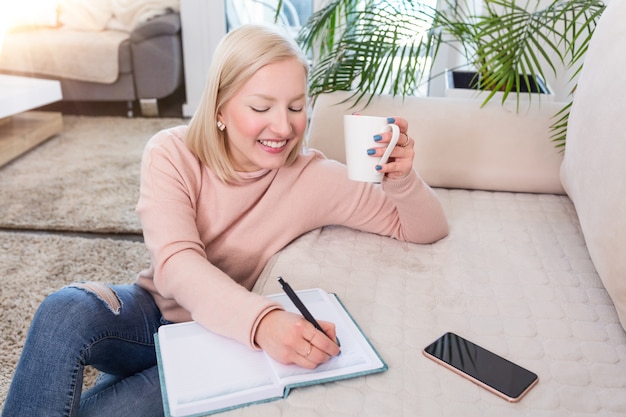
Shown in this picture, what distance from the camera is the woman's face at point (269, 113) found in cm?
94

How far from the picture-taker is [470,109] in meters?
1.38

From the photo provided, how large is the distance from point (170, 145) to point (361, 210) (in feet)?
1.29

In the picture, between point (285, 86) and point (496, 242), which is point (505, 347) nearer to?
point (496, 242)

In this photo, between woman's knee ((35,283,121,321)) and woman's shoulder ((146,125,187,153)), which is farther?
woman's shoulder ((146,125,187,153))

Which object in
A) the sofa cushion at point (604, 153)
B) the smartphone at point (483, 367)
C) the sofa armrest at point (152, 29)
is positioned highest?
the sofa armrest at point (152, 29)

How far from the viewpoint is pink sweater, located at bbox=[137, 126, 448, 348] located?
0.87 m

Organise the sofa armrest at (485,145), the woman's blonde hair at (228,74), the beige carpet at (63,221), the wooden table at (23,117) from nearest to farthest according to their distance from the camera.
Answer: the woman's blonde hair at (228,74)
the sofa armrest at (485,145)
the beige carpet at (63,221)
the wooden table at (23,117)

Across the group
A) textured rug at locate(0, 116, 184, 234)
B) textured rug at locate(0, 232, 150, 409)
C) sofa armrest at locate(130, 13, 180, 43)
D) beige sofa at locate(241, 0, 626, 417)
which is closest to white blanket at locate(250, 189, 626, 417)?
beige sofa at locate(241, 0, 626, 417)

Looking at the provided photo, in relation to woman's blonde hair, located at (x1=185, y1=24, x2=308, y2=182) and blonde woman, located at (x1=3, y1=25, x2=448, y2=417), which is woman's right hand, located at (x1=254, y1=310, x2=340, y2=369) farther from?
woman's blonde hair, located at (x1=185, y1=24, x2=308, y2=182)

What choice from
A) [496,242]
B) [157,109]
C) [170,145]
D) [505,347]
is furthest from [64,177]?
[505,347]

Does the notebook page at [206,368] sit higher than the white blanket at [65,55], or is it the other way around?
the white blanket at [65,55]

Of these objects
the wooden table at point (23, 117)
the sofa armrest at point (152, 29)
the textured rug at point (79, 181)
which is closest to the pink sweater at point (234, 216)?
the textured rug at point (79, 181)

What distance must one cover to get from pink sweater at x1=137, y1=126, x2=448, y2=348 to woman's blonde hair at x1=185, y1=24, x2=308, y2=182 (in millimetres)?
29

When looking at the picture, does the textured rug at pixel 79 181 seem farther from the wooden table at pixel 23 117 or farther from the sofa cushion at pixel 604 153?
the sofa cushion at pixel 604 153
